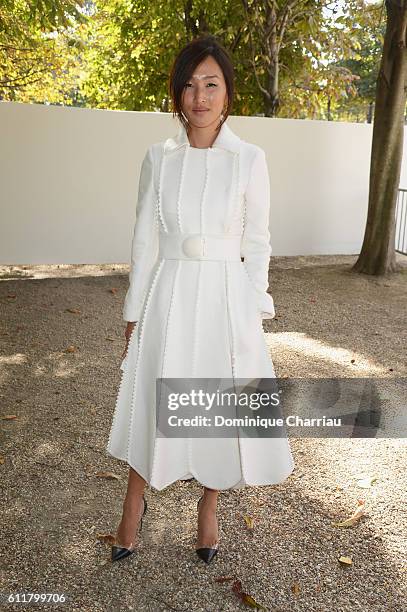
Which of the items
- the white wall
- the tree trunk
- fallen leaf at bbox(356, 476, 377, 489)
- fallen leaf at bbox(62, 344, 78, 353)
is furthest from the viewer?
the white wall

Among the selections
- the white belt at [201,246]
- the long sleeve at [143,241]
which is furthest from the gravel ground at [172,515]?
the white belt at [201,246]

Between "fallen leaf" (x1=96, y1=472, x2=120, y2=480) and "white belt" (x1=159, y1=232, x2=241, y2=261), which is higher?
"white belt" (x1=159, y1=232, x2=241, y2=261)

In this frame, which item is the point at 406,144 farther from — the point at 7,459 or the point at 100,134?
the point at 7,459

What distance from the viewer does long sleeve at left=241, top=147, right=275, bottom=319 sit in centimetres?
240

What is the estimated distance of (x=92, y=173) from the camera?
370 inches

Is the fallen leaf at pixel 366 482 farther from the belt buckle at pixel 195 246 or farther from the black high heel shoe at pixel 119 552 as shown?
the belt buckle at pixel 195 246

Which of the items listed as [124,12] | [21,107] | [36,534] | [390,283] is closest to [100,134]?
[21,107]

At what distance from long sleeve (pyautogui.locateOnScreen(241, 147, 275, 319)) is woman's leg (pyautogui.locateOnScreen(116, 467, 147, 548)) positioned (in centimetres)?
81

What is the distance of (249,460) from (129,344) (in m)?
0.61

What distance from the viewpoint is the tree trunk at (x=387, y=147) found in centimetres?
897

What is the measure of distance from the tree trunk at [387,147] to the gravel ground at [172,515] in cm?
396

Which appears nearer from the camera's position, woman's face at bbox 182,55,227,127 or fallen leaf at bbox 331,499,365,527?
woman's face at bbox 182,55,227,127

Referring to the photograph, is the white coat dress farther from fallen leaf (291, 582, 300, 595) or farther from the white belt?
fallen leaf (291, 582, 300, 595)

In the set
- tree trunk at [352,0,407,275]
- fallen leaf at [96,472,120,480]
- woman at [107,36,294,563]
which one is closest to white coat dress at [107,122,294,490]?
woman at [107,36,294,563]
